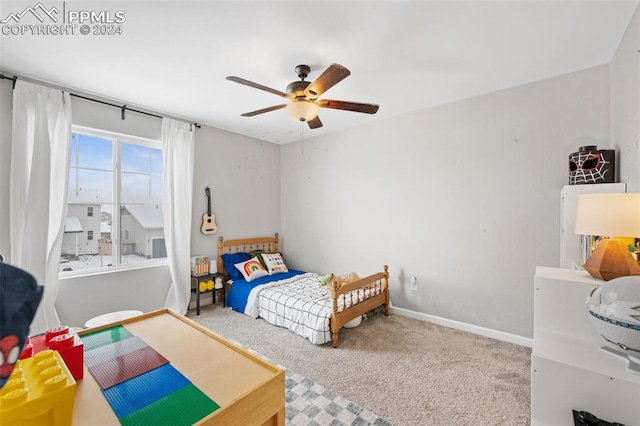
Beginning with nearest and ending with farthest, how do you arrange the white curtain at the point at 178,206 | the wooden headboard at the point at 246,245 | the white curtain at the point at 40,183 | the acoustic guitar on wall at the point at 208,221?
the white curtain at the point at 40,183
the white curtain at the point at 178,206
the acoustic guitar on wall at the point at 208,221
the wooden headboard at the point at 246,245

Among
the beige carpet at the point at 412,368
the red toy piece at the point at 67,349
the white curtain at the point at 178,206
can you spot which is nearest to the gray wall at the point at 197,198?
the white curtain at the point at 178,206

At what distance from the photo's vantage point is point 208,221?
13.0 ft

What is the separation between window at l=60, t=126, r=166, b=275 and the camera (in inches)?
116

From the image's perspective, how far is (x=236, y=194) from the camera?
171 inches

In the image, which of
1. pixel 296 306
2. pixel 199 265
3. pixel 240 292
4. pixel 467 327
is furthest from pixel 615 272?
pixel 199 265

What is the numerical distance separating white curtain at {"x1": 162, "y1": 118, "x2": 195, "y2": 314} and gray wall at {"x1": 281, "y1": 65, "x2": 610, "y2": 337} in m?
2.00

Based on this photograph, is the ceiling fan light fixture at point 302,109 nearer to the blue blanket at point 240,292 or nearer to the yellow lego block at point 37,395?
the yellow lego block at point 37,395

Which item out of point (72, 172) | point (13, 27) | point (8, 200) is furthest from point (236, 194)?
point (13, 27)

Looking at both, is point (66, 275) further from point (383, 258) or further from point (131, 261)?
point (383, 258)

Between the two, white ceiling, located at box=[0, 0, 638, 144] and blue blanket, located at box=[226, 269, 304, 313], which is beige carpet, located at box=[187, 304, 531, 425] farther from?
white ceiling, located at box=[0, 0, 638, 144]

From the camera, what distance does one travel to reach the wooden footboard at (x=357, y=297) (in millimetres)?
2762

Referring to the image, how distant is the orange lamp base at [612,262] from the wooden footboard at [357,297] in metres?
1.92

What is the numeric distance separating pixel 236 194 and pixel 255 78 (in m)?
2.14

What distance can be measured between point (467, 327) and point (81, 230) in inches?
172
